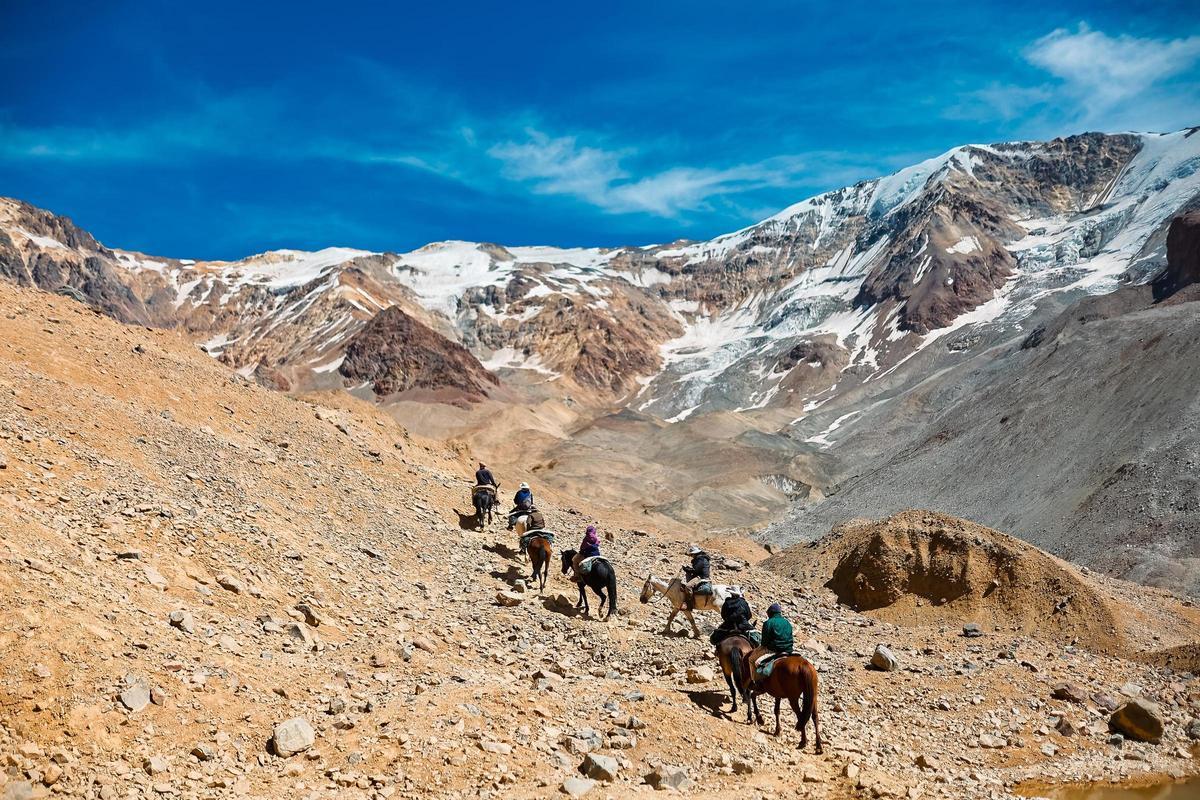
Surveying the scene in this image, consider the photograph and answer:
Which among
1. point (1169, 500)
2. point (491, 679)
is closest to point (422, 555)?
point (491, 679)

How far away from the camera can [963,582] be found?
25.9 metres

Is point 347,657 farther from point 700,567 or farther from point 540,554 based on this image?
point 700,567

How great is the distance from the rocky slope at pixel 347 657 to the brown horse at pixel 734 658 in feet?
1.48

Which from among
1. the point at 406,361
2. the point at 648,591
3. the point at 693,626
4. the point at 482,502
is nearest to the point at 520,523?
the point at 482,502

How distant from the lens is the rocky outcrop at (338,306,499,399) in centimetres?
15662

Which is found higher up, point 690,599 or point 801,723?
point 690,599

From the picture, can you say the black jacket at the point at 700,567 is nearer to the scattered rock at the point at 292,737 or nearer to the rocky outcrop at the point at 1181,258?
the scattered rock at the point at 292,737

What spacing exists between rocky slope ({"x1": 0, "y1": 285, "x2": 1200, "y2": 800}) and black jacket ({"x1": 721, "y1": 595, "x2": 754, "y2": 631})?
1.26 meters

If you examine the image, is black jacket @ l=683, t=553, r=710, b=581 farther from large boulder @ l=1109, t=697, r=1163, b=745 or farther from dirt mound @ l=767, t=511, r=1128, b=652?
dirt mound @ l=767, t=511, r=1128, b=652

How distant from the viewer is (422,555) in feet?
69.8

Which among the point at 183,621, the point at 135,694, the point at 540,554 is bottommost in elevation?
the point at 135,694

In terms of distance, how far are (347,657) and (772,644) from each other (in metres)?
6.81

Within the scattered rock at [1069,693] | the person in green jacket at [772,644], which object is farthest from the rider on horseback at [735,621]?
the scattered rock at [1069,693]

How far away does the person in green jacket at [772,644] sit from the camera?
13.8 meters
